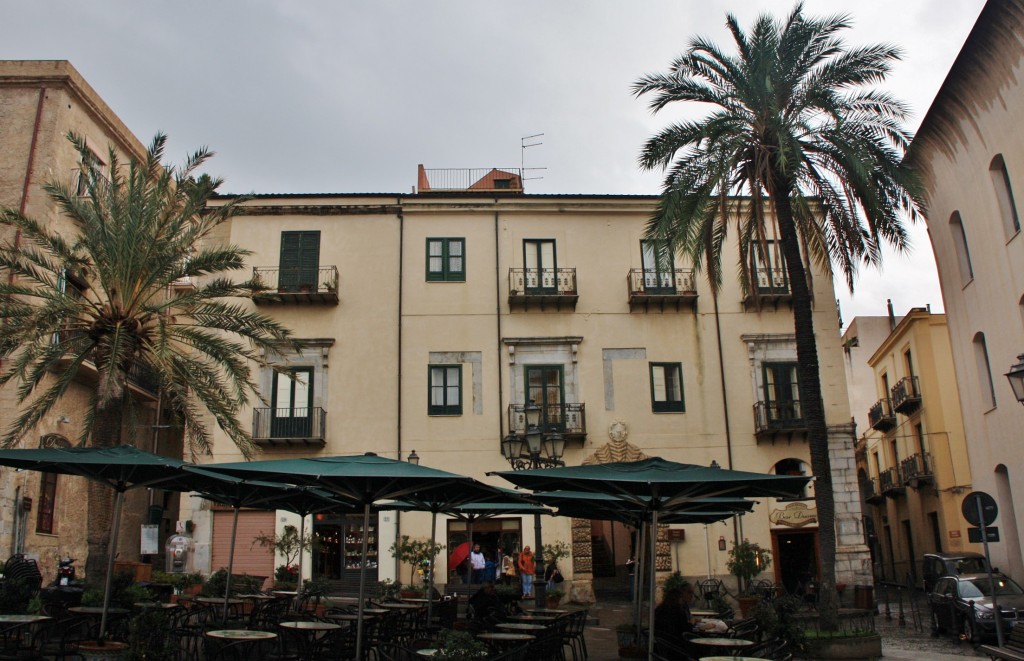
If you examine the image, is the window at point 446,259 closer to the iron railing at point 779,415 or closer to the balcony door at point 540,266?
the balcony door at point 540,266

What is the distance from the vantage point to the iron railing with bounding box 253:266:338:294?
2973cm

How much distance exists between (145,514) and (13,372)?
16055mm

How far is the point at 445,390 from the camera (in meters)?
29.4

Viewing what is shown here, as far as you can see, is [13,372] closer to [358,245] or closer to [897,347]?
[358,245]

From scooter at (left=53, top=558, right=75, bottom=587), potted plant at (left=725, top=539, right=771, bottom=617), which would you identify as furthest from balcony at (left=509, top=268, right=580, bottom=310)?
scooter at (left=53, top=558, right=75, bottom=587)

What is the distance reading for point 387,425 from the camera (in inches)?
1138

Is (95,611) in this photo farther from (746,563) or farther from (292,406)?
(746,563)

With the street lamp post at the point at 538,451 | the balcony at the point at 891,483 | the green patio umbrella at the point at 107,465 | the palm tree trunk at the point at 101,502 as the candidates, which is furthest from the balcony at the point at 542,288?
the balcony at the point at 891,483

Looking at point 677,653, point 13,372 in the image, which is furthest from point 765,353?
point 13,372

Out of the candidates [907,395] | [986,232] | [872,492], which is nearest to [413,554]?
[986,232]

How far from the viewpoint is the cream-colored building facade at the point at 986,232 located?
21516mm

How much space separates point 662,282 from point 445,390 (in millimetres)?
8165

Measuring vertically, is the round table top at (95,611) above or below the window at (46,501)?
below

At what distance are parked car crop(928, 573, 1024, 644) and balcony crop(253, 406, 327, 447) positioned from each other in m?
17.8
